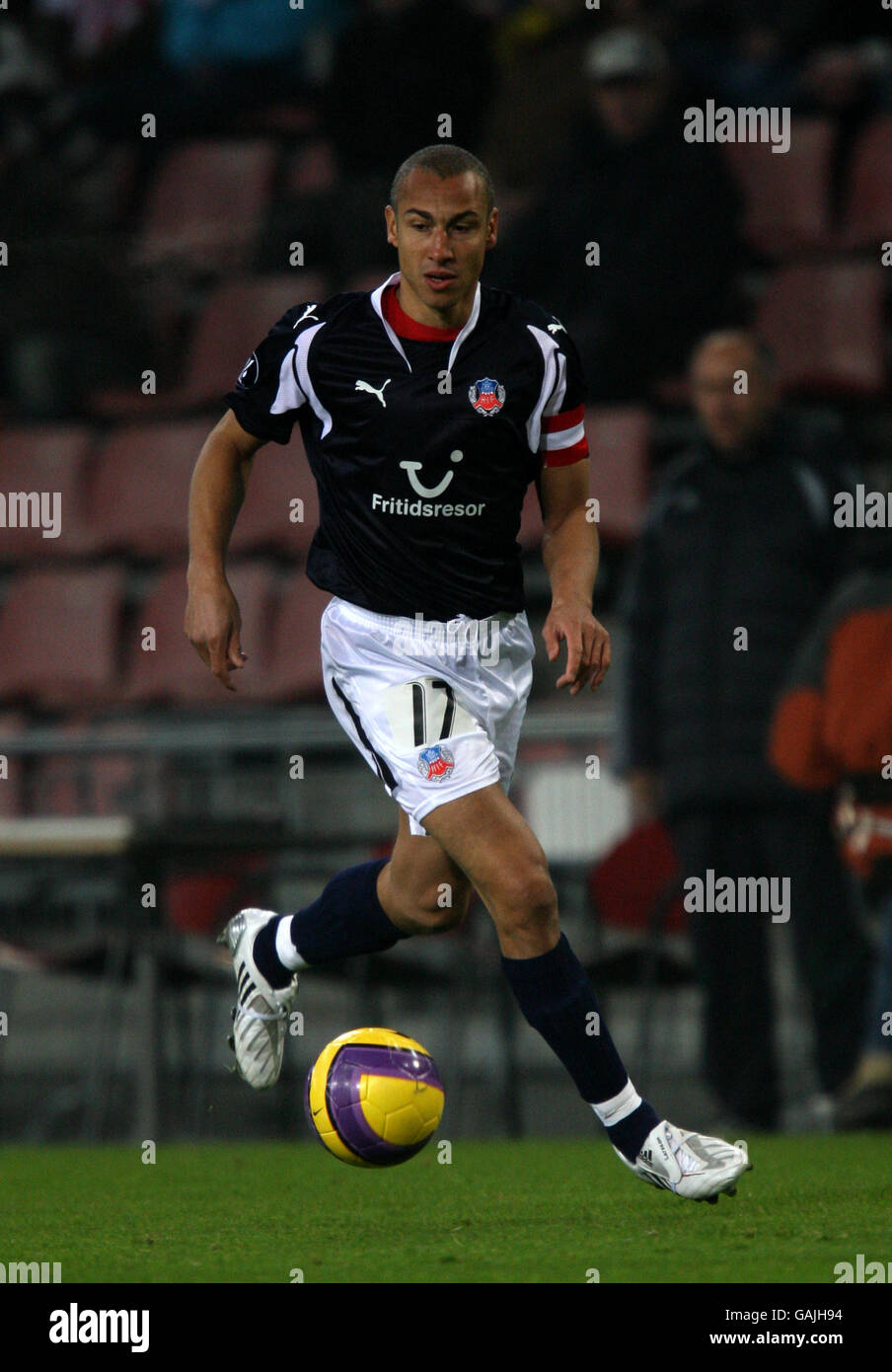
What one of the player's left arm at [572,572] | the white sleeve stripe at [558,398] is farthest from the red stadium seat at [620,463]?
the white sleeve stripe at [558,398]

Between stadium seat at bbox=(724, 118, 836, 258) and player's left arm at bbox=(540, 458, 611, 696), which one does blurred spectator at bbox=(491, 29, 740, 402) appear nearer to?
stadium seat at bbox=(724, 118, 836, 258)

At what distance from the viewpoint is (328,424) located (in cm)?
563

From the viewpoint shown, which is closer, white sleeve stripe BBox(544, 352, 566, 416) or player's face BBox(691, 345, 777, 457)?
white sleeve stripe BBox(544, 352, 566, 416)

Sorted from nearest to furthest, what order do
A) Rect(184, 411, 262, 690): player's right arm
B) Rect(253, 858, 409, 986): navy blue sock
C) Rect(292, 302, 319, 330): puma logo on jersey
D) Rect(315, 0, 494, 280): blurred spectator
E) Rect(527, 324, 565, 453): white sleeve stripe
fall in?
1. Rect(184, 411, 262, 690): player's right arm
2. Rect(527, 324, 565, 453): white sleeve stripe
3. Rect(292, 302, 319, 330): puma logo on jersey
4. Rect(253, 858, 409, 986): navy blue sock
5. Rect(315, 0, 494, 280): blurred spectator

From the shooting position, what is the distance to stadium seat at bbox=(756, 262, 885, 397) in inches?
462

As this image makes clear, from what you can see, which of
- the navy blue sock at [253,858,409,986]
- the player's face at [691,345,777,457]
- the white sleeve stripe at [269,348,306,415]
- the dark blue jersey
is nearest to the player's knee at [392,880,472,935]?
the navy blue sock at [253,858,409,986]

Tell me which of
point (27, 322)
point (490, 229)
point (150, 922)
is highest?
point (27, 322)

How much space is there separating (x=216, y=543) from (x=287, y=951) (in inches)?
47.8

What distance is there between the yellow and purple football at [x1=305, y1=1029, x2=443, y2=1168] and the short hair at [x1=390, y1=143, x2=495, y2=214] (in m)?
2.11

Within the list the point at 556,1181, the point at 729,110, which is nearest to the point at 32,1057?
the point at 556,1181

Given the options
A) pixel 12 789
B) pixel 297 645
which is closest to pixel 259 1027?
pixel 12 789

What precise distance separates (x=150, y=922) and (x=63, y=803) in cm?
117

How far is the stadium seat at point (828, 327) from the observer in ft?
38.5
